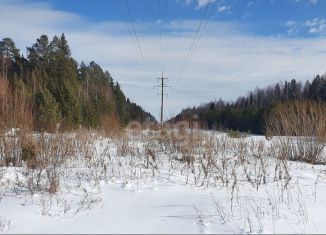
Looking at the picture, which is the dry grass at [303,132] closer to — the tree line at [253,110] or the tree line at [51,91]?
the tree line at [253,110]

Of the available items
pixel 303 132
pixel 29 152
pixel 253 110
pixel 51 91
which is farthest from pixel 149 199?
pixel 253 110

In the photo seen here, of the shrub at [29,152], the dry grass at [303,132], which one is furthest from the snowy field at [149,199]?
the dry grass at [303,132]

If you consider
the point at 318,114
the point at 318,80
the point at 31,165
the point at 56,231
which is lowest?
the point at 56,231

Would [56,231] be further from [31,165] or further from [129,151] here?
[129,151]

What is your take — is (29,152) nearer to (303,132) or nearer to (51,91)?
(303,132)

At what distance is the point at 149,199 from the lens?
223 inches

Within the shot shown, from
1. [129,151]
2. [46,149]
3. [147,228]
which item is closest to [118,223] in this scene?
[147,228]

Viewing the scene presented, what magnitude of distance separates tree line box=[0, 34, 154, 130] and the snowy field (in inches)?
32.8

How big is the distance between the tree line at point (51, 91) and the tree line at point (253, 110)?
3892 mm

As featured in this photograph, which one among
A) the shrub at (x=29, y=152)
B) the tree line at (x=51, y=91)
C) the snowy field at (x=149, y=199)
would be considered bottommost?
the snowy field at (x=149, y=199)

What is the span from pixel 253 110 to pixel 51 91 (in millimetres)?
38432

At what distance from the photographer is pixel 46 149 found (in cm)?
766

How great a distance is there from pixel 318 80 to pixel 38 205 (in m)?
71.4

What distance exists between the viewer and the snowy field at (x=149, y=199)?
452cm
